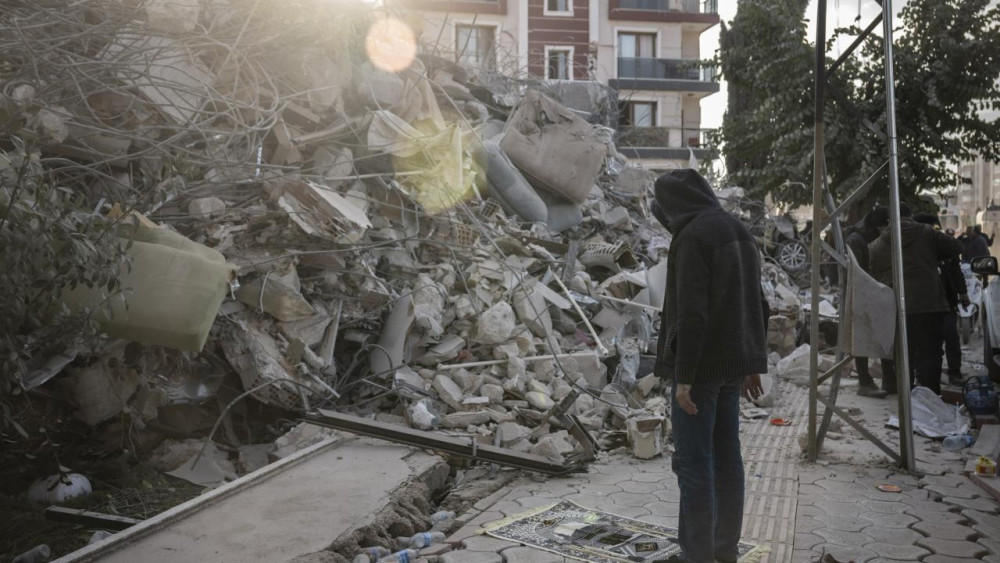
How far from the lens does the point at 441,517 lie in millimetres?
4051

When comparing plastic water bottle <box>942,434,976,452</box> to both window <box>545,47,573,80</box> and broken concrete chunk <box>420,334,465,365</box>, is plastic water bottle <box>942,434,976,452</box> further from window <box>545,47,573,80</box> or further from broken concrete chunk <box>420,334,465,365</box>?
window <box>545,47,573,80</box>

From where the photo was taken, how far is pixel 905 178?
1431 cm

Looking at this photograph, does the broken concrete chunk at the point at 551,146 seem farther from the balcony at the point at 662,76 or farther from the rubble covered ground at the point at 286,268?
the balcony at the point at 662,76

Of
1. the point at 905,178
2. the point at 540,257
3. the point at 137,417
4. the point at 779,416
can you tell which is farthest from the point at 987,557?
the point at 905,178

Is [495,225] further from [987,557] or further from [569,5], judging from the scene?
Result: [569,5]

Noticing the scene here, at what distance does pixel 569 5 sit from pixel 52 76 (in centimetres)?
2792

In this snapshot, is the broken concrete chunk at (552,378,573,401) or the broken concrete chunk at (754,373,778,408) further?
the broken concrete chunk at (754,373,778,408)

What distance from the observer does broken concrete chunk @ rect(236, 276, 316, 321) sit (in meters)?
5.40

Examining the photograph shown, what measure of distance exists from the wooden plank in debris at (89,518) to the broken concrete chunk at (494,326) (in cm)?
304

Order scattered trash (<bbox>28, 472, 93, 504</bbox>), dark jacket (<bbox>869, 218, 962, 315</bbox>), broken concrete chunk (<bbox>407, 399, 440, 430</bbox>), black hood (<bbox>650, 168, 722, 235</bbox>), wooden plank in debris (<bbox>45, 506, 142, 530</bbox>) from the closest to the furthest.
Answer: black hood (<bbox>650, 168, 722, 235</bbox>), wooden plank in debris (<bbox>45, 506, 142, 530</bbox>), scattered trash (<bbox>28, 472, 93, 504</bbox>), broken concrete chunk (<bbox>407, 399, 440, 430</bbox>), dark jacket (<bbox>869, 218, 962, 315</bbox>)

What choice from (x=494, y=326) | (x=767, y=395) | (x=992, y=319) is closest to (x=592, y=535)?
(x=494, y=326)

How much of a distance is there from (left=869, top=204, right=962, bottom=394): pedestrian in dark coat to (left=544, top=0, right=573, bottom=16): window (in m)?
25.4

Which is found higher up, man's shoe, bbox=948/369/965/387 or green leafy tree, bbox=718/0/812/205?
green leafy tree, bbox=718/0/812/205

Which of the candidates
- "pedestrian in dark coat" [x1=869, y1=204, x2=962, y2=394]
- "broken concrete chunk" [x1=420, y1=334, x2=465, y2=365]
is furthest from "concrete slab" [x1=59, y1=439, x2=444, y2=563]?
"pedestrian in dark coat" [x1=869, y1=204, x2=962, y2=394]
